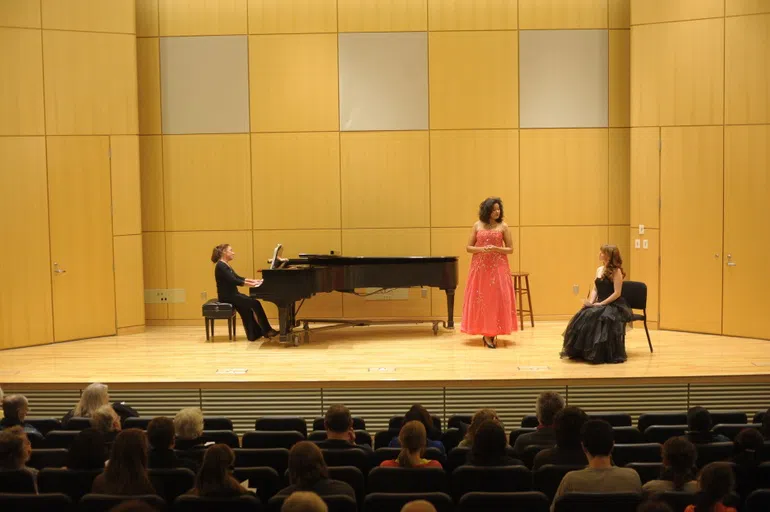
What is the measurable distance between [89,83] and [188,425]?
647 centimetres

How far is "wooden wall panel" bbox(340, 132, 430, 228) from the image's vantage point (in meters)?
10.9

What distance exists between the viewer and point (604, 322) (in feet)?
27.0

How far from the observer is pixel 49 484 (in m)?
4.26

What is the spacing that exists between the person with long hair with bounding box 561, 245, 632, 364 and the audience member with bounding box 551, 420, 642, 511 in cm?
419

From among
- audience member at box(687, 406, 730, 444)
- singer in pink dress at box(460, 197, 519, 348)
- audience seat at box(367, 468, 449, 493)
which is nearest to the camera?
audience seat at box(367, 468, 449, 493)

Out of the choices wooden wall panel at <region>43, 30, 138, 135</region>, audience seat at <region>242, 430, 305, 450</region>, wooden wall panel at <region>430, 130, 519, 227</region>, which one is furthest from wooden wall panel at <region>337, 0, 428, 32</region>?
audience seat at <region>242, 430, 305, 450</region>

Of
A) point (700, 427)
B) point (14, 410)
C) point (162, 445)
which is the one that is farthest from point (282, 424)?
point (700, 427)

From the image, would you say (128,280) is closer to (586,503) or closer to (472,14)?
(472,14)

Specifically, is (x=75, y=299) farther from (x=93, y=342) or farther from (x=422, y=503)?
(x=422, y=503)

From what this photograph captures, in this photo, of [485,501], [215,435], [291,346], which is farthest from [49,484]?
[291,346]

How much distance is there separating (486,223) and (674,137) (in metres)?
2.56

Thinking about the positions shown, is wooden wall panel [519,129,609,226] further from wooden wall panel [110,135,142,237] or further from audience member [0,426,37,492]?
audience member [0,426,37,492]

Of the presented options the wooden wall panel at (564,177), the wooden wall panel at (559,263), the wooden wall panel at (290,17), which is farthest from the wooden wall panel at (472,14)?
the wooden wall panel at (559,263)

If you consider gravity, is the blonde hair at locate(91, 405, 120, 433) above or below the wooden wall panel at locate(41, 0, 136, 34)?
below
